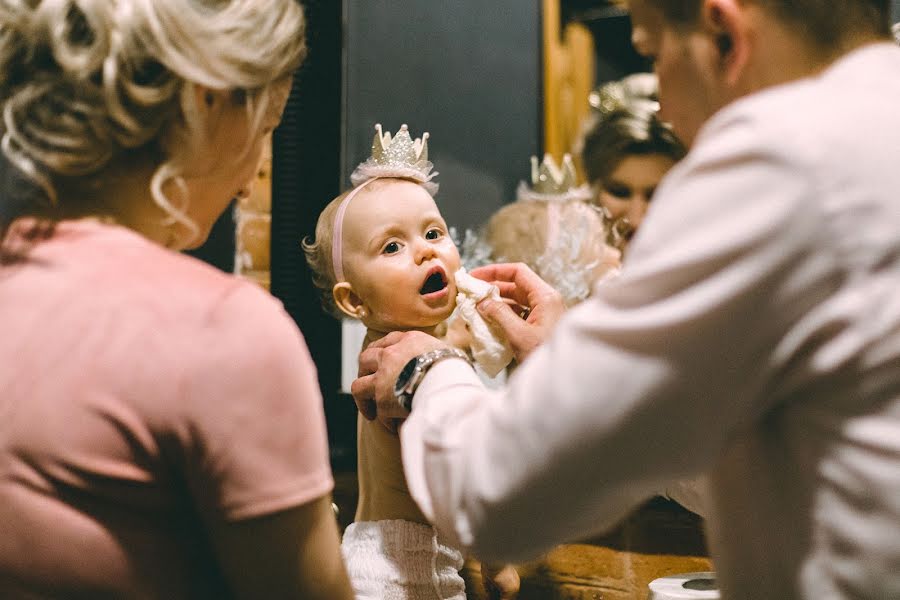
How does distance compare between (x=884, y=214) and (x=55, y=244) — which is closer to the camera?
(x=884, y=214)

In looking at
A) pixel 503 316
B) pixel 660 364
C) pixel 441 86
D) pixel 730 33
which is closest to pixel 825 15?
pixel 730 33

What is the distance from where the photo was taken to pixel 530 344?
49.8 inches

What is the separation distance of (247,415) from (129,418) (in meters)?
0.08

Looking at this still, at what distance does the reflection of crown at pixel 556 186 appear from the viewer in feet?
6.25

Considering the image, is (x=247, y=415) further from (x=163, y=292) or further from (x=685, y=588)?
(x=685, y=588)

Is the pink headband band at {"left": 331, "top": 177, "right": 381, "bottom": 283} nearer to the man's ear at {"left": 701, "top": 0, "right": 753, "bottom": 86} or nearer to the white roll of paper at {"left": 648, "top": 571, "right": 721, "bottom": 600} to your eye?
the white roll of paper at {"left": 648, "top": 571, "right": 721, "bottom": 600}

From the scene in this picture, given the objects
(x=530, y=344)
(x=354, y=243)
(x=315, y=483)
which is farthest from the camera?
(x=354, y=243)

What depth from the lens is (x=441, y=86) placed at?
6.04 ft

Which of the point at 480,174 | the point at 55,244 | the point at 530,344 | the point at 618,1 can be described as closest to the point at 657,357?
the point at 55,244

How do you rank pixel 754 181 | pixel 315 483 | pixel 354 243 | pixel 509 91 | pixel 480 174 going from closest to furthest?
pixel 754 181 → pixel 315 483 → pixel 354 243 → pixel 480 174 → pixel 509 91

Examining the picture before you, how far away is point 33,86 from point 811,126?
22.6 inches

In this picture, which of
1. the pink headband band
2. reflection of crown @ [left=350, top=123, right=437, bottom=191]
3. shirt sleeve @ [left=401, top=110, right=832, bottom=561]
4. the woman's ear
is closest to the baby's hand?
the pink headband band

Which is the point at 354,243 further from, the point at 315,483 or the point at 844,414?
the point at 844,414

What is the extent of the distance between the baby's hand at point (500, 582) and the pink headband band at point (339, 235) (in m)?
0.56
